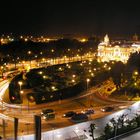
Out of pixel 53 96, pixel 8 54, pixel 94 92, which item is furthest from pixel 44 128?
pixel 8 54

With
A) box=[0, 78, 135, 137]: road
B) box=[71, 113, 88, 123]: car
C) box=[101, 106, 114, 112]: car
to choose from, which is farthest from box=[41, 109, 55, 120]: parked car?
box=[101, 106, 114, 112]: car

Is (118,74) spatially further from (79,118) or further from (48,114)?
(48,114)

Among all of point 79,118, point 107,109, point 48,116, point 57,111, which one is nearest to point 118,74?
point 107,109

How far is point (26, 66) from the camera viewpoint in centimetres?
2694

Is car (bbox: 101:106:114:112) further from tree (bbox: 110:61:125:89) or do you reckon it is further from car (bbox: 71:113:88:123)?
tree (bbox: 110:61:125:89)

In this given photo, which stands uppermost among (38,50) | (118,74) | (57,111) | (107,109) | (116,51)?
(38,50)

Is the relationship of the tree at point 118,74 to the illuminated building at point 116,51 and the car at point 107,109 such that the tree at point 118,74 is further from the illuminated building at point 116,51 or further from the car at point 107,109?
the illuminated building at point 116,51

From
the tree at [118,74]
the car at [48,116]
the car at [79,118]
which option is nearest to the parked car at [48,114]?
the car at [48,116]

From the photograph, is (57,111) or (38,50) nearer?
(57,111)

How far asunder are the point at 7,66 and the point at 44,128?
50.5 feet

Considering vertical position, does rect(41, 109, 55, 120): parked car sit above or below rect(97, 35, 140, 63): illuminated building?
below

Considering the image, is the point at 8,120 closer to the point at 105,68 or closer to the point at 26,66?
the point at 105,68

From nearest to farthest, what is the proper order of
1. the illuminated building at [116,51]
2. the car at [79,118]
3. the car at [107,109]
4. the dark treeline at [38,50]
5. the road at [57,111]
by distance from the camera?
the road at [57,111]
the car at [79,118]
the car at [107,109]
the dark treeline at [38,50]
the illuminated building at [116,51]

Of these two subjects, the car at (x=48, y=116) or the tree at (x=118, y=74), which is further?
the tree at (x=118, y=74)
